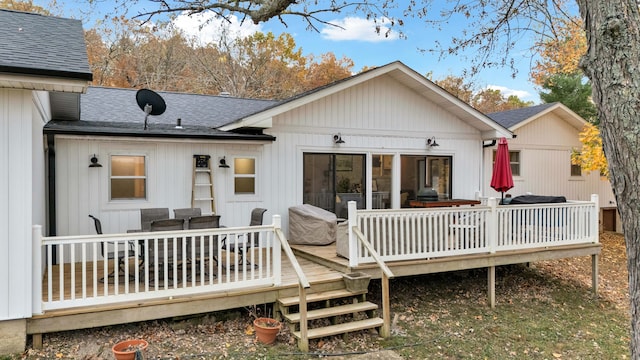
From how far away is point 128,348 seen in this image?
15.3 feet

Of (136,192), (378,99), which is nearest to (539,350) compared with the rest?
(378,99)

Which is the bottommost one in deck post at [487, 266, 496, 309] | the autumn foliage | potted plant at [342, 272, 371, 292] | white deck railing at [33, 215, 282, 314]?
deck post at [487, 266, 496, 309]

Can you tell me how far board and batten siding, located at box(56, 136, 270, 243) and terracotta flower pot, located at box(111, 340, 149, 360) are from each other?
313cm

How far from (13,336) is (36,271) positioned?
72 cm

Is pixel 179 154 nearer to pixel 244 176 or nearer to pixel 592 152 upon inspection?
pixel 244 176

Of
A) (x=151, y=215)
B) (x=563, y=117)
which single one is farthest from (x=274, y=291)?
(x=563, y=117)

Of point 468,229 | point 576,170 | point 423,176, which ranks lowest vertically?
point 468,229

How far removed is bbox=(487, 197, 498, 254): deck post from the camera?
7.63m

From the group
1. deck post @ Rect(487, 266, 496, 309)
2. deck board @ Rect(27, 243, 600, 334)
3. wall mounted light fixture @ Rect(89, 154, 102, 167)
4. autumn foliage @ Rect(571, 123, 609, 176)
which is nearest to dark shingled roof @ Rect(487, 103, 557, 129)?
autumn foliage @ Rect(571, 123, 609, 176)

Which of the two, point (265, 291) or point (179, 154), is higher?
point (179, 154)

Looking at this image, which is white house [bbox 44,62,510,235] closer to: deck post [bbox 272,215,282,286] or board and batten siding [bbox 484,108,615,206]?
deck post [bbox 272,215,282,286]

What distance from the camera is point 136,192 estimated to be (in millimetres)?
7621

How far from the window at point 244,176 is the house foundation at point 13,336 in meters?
4.37

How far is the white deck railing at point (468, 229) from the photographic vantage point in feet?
22.2
